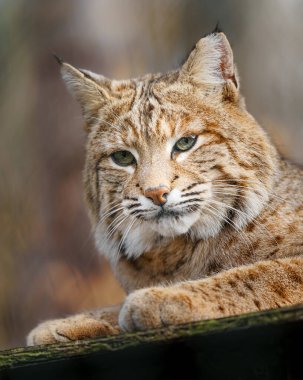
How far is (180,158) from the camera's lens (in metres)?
3.12

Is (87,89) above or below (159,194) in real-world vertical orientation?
above

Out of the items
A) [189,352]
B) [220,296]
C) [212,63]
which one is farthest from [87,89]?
[189,352]

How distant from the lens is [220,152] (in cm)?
319

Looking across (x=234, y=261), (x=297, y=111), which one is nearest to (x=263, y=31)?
(x=297, y=111)

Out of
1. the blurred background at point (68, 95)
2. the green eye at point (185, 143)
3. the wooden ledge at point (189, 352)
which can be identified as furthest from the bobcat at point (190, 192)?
the blurred background at point (68, 95)

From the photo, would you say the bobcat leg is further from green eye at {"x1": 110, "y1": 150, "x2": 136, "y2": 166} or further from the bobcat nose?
green eye at {"x1": 110, "y1": 150, "x2": 136, "y2": 166}

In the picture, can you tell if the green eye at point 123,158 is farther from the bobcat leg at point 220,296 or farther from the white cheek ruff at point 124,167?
the bobcat leg at point 220,296

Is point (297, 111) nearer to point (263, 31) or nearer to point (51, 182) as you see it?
point (263, 31)

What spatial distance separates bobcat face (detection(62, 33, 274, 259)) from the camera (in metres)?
3.01

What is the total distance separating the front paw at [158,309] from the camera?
246 centimetres

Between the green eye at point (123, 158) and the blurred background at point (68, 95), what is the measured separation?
2294 millimetres

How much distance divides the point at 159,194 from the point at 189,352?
34.7 inches

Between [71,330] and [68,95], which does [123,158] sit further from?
[68,95]

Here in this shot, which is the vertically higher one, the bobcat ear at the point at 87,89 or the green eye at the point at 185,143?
the bobcat ear at the point at 87,89
